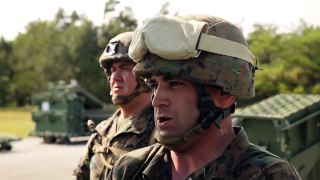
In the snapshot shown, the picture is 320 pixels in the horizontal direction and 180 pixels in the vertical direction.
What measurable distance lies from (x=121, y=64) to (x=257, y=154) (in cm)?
191

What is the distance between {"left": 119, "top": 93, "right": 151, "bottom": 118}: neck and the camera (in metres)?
3.42

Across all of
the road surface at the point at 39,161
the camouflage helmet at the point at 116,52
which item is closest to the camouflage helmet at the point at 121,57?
the camouflage helmet at the point at 116,52

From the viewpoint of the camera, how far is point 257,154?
163 centimetres

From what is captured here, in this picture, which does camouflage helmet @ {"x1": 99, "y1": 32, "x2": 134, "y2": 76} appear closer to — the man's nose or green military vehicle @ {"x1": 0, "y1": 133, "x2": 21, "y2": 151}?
the man's nose

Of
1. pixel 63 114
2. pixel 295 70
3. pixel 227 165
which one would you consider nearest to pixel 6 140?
pixel 63 114

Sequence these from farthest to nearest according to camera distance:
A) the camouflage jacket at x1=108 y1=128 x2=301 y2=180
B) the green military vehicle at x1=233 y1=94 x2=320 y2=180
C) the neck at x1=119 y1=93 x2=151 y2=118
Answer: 1. the green military vehicle at x1=233 y1=94 x2=320 y2=180
2. the neck at x1=119 y1=93 x2=151 y2=118
3. the camouflage jacket at x1=108 y1=128 x2=301 y2=180

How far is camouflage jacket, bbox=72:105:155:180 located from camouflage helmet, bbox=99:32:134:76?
423 mm

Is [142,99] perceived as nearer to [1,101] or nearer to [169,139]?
[169,139]

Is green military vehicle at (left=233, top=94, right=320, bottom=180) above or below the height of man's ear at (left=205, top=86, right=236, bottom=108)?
below

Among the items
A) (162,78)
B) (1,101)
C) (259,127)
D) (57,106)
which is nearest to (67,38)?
(1,101)

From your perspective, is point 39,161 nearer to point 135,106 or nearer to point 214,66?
point 135,106

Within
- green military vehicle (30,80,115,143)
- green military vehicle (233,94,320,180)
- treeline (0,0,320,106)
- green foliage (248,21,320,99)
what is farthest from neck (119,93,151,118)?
green foliage (248,21,320,99)

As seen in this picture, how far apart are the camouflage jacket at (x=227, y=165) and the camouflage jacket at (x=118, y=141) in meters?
1.35

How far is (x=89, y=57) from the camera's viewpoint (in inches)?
1474
